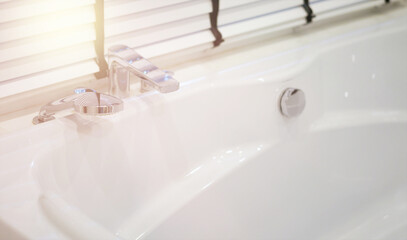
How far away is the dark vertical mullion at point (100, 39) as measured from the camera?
3.56 ft

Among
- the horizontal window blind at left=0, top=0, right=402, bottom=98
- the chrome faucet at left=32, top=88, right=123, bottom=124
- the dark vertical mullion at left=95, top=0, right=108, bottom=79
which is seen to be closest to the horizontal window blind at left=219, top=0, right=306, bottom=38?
the horizontal window blind at left=0, top=0, right=402, bottom=98

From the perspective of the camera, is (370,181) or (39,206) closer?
(39,206)

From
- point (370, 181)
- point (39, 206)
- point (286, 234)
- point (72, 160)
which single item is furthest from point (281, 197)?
point (39, 206)

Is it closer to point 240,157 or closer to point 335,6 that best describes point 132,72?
point 240,157

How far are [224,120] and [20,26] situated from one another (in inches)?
21.0

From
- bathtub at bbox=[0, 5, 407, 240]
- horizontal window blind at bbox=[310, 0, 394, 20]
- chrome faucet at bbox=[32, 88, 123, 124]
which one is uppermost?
horizontal window blind at bbox=[310, 0, 394, 20]

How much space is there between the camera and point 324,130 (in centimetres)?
136

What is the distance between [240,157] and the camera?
1230 millimetres

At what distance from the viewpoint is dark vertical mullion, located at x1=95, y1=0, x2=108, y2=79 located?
1.08 meters

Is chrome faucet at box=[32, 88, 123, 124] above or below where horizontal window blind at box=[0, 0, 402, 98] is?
below

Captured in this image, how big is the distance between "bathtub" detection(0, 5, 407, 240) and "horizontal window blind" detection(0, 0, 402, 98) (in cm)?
11

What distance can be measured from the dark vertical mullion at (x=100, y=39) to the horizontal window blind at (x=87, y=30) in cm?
1

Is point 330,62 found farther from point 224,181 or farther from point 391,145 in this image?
point 224,181

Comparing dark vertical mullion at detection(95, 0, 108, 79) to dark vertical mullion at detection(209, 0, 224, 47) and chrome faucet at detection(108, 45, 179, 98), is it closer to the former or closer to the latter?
chrome faucet at detection(108, 45, 179, 98)
